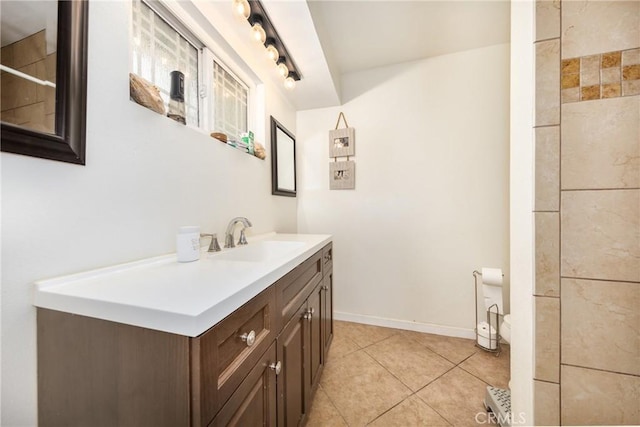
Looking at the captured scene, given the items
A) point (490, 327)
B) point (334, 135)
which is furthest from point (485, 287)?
point (334, 135)

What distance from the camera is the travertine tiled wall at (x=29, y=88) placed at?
0.53 metres

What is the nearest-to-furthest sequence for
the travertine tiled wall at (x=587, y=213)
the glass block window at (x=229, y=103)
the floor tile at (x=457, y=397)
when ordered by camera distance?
the travertine tiled wall at (x=587, y=213) < the floor tile at (x=457, y=397) < the glass block window at (x=229, y=103)

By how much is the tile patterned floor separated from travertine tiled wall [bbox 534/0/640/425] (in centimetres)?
70

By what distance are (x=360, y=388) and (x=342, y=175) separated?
1.65 meters

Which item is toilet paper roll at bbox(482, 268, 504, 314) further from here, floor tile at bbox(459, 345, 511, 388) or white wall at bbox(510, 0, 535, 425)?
white wall at bbox(510, 0, 535, 425)

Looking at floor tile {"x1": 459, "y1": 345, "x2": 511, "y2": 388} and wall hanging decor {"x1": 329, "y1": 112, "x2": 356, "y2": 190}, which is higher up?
wall hanging decor {"x1": 329, "y1": 112, "x2": 356, "y2": 190}

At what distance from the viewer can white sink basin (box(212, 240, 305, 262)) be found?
3.50 feet

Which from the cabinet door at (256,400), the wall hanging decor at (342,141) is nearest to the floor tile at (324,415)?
the cabinet door at (256,400)

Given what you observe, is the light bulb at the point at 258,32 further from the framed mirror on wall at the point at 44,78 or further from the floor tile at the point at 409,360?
the floor tile at the point at 409,360

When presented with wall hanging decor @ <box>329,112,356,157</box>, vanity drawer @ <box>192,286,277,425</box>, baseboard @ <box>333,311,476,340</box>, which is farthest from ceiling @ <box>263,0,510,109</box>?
baseboard @ <box>333,311,476,340</box>

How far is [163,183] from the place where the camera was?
35.4 inches

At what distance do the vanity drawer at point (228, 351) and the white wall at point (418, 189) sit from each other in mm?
1596

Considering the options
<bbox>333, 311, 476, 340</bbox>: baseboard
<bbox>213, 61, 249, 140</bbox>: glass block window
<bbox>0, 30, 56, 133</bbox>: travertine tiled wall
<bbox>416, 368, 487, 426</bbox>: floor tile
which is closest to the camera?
<bbox>0, 30, 56, 133</bbox>: travertine tiled wall

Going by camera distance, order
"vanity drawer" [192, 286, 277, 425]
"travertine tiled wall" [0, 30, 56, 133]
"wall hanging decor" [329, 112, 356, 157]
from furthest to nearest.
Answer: "wall hanging decor" [329, 112, 356, 157]
"travertine tiled wall" [0, 30, 56, 133]
"vanity drawer" [192, 286, 277, 425]
